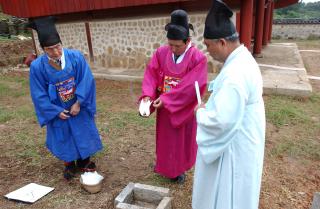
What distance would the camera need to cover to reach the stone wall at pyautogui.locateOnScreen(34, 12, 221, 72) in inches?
322

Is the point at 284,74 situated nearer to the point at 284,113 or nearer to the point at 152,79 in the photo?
the point at 284,113

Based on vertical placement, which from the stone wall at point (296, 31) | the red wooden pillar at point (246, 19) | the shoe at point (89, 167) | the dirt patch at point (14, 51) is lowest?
the stone wall at point (296, 31)

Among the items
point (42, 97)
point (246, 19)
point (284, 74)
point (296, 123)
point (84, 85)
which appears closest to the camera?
point (42, 97)

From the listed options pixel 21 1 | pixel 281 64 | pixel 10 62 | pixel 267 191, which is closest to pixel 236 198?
pixel 267 191

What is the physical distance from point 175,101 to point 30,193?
2.06 meters

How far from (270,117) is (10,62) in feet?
35.7

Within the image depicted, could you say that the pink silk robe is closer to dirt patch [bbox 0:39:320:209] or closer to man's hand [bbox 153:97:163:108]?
man's hand [bbox 153:97:163:108]

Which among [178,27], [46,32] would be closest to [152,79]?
[178,27]

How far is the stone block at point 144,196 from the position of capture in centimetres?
304

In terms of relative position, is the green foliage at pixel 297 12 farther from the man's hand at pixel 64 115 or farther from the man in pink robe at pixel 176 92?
the man's hand at pixel 64 115

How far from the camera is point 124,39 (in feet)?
29.5

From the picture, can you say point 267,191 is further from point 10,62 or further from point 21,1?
point 10,62

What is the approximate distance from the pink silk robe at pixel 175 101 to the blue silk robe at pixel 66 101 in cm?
73

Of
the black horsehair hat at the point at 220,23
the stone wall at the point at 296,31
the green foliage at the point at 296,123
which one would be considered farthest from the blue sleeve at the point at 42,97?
the stone wall at the point at 296,31
